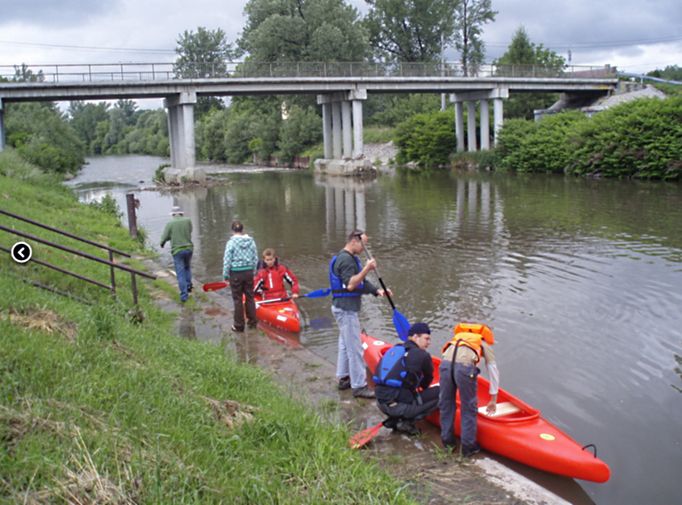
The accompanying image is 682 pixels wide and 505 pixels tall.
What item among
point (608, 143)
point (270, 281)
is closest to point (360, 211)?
point (270, 281)

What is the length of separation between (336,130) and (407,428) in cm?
4880

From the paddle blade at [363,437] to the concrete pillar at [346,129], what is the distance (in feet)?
151

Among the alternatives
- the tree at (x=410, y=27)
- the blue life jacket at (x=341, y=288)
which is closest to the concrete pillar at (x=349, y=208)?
the blue life jacket at (x=341, y=288)

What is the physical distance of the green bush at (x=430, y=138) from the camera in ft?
176

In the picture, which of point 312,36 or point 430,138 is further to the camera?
point 312,36

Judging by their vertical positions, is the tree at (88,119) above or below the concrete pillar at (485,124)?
above

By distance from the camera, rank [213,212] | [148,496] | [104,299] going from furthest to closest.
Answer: [213,212] → [104,299] → [148,496]

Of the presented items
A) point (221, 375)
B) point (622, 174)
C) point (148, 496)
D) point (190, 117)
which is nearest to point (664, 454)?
point (221, 375)

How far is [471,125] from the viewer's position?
52.8 m

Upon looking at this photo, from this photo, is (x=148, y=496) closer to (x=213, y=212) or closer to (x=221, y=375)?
(x=221, y=375)

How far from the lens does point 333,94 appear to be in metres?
52.6

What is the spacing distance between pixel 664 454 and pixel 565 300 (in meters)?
5.76

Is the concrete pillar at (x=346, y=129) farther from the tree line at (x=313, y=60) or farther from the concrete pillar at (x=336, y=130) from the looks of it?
the tree line at (x=313, y=60)

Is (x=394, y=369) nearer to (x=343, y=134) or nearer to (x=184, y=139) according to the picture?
(x=184, y=139)
